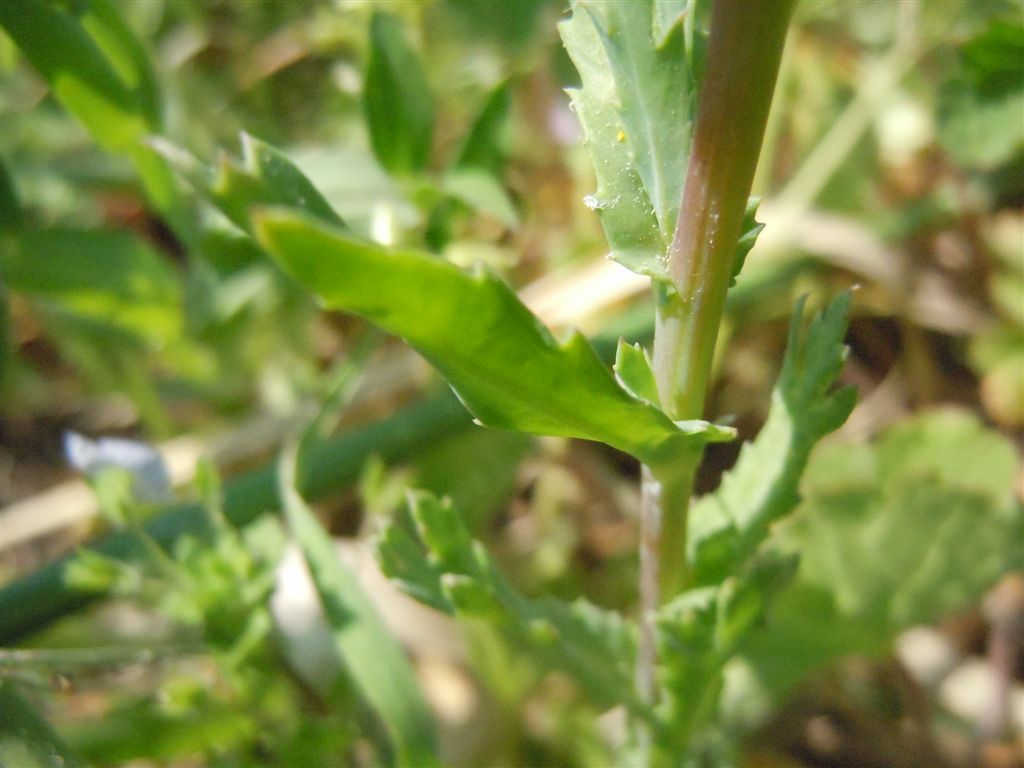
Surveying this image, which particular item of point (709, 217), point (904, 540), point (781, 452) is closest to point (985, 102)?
point (904, 540)

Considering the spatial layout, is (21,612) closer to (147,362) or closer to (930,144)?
(147,362)

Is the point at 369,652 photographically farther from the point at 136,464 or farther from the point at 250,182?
the point at 250,182

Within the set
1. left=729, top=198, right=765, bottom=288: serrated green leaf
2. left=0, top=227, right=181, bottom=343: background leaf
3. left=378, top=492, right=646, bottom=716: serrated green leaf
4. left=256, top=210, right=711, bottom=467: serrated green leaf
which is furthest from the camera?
left=0, top=227, right=181, bottom=343: background leaf

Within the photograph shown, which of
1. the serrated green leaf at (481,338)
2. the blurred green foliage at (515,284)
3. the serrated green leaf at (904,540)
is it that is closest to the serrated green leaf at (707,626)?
the blurred green foliage at (515,284)

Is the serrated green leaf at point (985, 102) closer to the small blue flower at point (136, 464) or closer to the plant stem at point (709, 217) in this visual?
the plant stem at point (709, 217)

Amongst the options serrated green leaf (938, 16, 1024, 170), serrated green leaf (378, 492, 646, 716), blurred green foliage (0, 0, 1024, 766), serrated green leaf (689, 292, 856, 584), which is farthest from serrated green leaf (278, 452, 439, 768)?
serrated green leaf (938, 16, 1024, 170)

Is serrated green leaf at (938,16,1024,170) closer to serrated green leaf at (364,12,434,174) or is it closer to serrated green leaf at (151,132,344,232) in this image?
serrated green leaf at (364,12,434,174)
